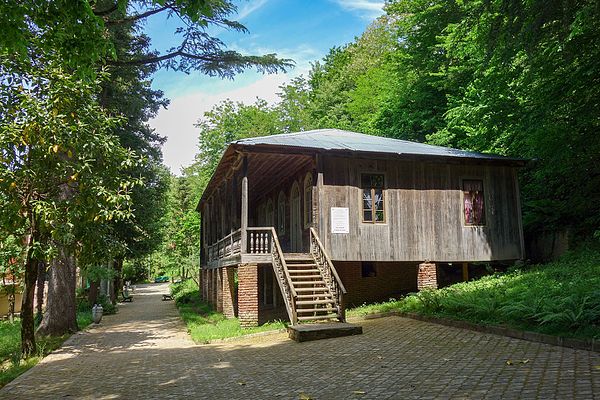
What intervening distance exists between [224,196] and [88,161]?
10.7 m

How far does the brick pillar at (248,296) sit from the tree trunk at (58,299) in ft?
18.3

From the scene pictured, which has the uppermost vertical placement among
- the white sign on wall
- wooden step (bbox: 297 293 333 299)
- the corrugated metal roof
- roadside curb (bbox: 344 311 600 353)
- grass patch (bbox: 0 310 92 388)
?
the corrugated metal roof

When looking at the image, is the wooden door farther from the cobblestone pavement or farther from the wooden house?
the cobblestone pavement

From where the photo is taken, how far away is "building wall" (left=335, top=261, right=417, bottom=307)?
61.7ft

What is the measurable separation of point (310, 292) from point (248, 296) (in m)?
1.97

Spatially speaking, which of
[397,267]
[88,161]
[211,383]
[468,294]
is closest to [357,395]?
[211,383]

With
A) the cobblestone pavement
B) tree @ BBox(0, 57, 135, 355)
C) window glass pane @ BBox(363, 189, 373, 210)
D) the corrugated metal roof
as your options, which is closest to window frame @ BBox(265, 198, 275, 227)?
the corrugated metal roof

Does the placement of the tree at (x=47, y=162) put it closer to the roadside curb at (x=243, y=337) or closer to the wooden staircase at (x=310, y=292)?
the roadside curb at (x=243, y=337)

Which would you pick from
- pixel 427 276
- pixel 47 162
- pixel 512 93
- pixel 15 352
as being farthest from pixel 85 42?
pixel 512 93

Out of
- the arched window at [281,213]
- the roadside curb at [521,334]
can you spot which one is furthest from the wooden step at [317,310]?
the arched window at [281,213]

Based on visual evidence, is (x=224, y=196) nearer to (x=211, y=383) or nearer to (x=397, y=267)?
(x=397, y=267)

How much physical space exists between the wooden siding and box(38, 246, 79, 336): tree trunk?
832 centimetres

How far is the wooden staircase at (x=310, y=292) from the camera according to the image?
13.5 metres

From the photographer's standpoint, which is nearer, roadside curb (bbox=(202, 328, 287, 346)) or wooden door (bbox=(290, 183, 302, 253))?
roadside curb (bbox=(202, 328, 287, 346))
